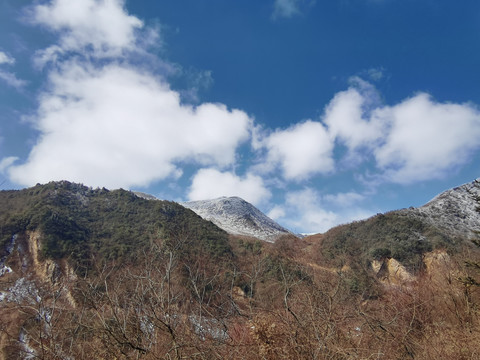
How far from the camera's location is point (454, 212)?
26.9 m

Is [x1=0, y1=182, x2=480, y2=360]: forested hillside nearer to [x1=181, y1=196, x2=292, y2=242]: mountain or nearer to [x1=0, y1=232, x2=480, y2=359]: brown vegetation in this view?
[x1=0, y1=232, x2=480, y2=359]: brown vegetation

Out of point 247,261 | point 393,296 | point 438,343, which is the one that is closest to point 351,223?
point 247,261

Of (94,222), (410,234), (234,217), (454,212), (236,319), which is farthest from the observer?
(234,217)

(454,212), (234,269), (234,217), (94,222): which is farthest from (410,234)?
(234,217)

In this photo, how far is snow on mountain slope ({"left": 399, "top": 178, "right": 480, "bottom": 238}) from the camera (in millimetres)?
24309

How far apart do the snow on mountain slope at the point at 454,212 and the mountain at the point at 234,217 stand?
20817 millimetres

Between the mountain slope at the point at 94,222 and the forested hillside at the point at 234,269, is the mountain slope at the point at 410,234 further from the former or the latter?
the mountain slope at the point at 94,222

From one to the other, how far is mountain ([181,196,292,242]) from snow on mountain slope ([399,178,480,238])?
20817 mm

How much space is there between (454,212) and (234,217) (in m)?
36.9

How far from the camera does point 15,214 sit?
2738 centimetres

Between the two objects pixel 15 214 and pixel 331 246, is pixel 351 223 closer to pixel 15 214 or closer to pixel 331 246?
pixel 331 246

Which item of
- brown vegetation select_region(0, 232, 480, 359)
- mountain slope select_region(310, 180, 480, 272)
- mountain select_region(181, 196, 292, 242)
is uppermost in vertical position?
mountain select_region(181, 196, 292, 242)

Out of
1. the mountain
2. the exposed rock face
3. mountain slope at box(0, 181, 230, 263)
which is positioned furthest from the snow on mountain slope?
mountain slope at box(0, 181, 230, 263)

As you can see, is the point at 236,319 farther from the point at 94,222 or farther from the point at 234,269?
the point at 94,222
